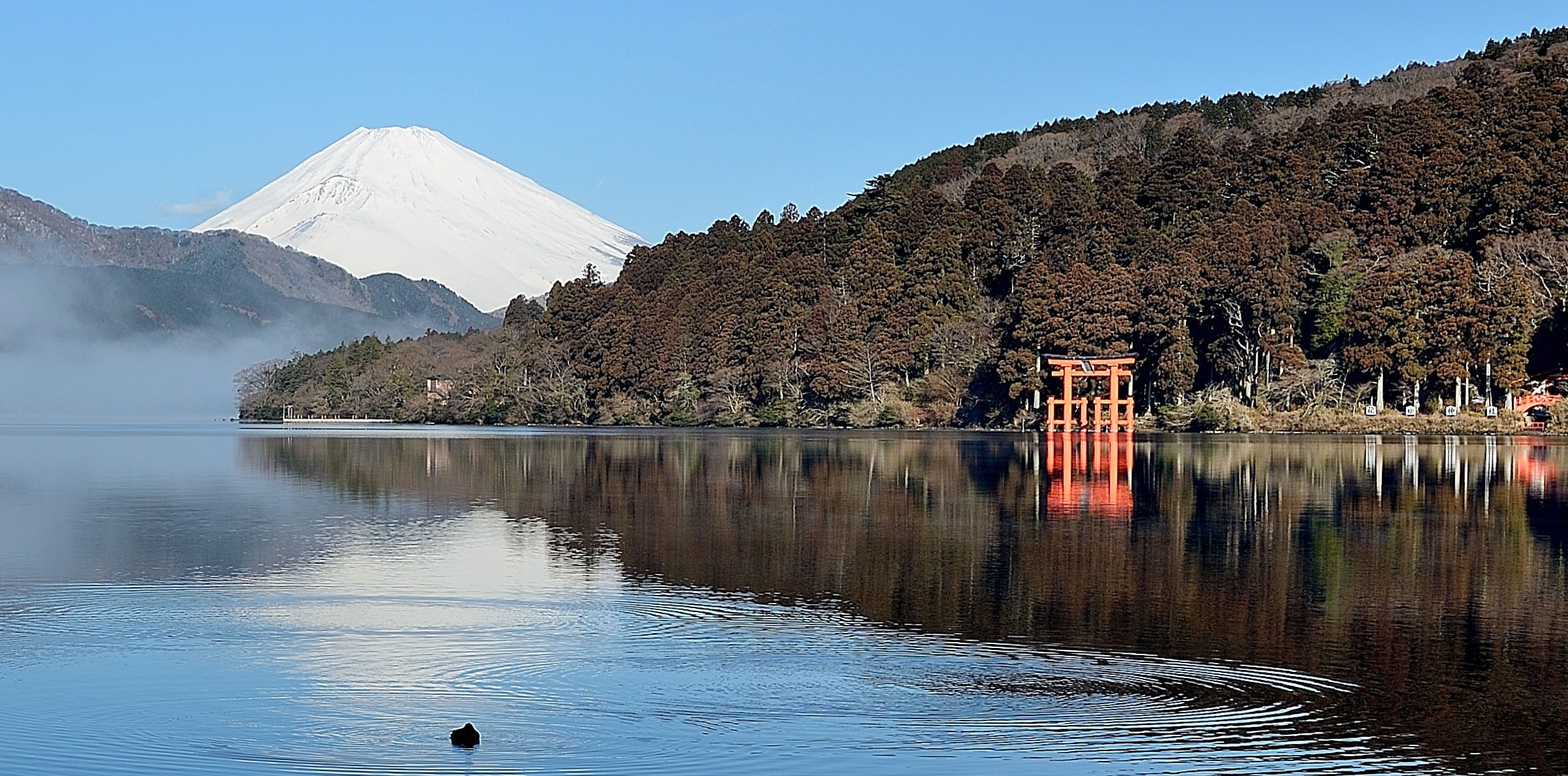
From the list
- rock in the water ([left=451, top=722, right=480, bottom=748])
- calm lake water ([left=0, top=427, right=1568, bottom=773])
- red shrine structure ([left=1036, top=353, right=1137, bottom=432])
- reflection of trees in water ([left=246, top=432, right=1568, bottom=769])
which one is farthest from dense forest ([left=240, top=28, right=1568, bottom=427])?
rock in the water ([left=451, top=722, right=480, bottom=748])

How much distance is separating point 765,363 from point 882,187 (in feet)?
50.5

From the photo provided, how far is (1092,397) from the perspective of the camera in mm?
61469

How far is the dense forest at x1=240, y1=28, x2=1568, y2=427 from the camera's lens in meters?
55.4

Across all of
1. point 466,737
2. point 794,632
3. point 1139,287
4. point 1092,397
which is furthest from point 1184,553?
point 1139,287

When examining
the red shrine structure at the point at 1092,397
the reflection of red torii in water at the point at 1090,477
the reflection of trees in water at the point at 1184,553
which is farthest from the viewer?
the red shrine structure at the point at 1092,397

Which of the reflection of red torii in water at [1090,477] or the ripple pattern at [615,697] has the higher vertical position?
the reflection of red torii in water at [1090,477]

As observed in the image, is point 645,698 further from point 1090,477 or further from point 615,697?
point 1090,477

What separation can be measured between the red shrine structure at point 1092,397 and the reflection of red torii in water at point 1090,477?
5.90m

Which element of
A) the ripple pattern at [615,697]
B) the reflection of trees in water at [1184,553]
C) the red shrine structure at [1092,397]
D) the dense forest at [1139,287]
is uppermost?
the dense forest at [1139,287]

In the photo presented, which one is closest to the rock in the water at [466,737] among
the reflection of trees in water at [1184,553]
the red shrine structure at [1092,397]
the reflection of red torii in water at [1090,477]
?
the reflection of trees in water at [1184,553]

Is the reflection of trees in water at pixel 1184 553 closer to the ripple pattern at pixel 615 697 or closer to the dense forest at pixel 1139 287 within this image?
the ripple pattern at pixel 615 697

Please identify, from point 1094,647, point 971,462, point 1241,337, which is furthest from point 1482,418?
point 1094,647

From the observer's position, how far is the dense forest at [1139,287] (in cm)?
5544

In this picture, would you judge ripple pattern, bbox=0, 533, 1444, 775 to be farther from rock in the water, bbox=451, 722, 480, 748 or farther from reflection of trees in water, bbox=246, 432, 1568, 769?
reflection of trees in water, bbox=246, 432, 1568, 769
